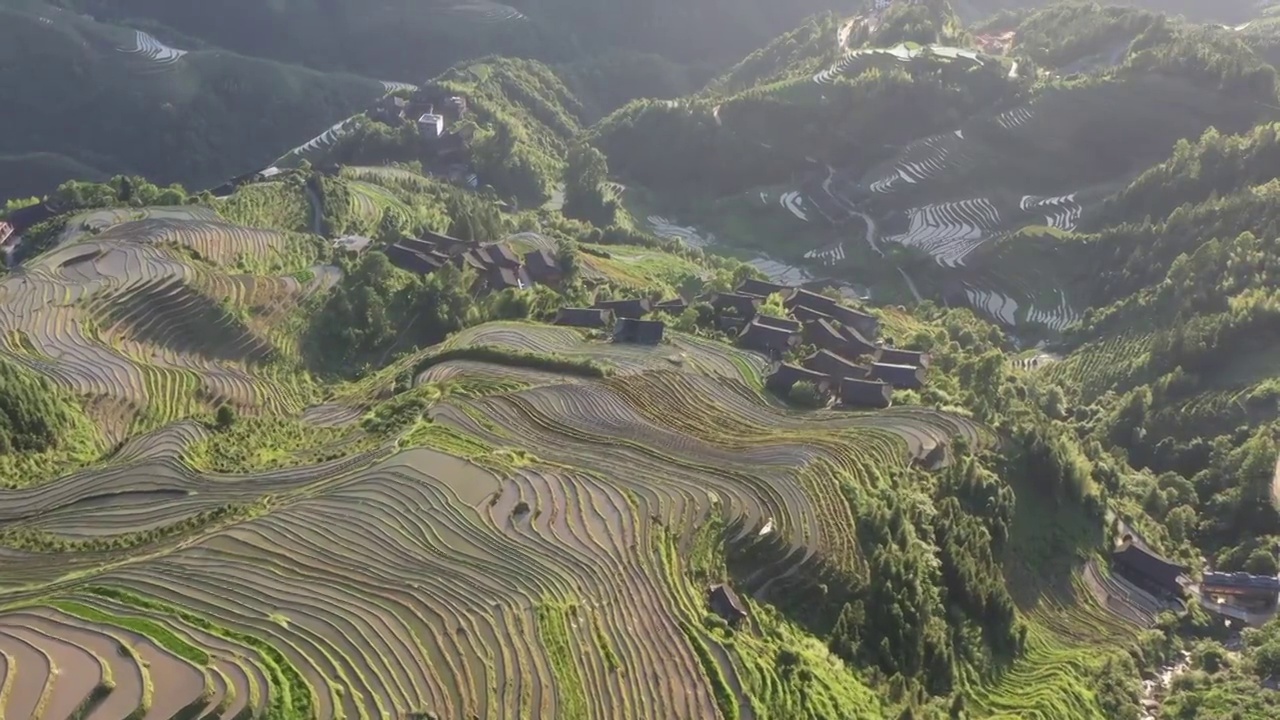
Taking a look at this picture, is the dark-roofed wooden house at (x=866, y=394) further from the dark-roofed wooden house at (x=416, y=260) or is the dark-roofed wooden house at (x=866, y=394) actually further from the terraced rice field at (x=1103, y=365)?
the dark-roofed wooden house at (x=416, y=260)

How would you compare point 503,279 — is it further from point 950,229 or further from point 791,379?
point 950,229

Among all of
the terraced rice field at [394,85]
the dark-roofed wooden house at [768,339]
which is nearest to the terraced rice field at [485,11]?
the terraced rice field at [394,85]

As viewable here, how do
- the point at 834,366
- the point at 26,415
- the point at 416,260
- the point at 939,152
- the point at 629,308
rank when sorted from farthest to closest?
the point at 939,152, the point at 416,260, the point at 629,308, the point at 834,366, the point at 26,415

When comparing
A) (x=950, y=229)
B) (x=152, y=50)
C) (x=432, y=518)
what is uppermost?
(x=152, y=50)

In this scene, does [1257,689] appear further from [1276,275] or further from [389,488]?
[1276,275]

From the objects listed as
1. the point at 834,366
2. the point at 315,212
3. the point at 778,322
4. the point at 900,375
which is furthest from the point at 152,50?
the point at 900,375

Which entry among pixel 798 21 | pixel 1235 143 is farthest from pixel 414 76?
pixel 1235 143
